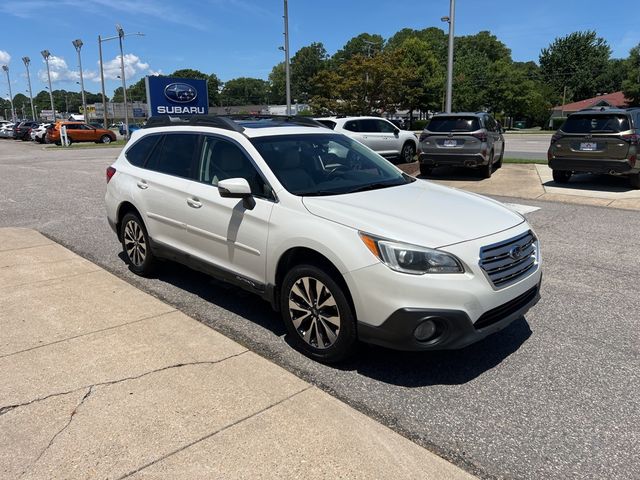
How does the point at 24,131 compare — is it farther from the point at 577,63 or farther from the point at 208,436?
the point at 577,63

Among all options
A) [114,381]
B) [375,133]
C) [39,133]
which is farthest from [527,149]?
[39,133]

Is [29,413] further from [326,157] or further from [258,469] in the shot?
[326,157]

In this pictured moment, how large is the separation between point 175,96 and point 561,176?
12946 millimetres

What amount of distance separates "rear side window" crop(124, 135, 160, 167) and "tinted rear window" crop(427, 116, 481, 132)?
8.95 meters

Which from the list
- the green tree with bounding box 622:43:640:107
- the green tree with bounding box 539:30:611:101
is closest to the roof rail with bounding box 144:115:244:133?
the green tree with bounding box 622:43:640:107

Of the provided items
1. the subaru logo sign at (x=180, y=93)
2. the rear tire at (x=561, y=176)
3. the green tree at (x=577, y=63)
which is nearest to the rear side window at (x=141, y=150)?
the rear tire at (x=561, y=176)

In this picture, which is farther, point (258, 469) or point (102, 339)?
point (102, 339)

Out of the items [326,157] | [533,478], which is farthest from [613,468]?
[326,157]

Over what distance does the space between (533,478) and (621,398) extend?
110 centimetres

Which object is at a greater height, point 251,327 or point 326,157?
point 326,157

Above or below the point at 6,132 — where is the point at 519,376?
below

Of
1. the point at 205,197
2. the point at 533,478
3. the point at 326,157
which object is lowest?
the point at 533,478

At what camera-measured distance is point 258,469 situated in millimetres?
2566

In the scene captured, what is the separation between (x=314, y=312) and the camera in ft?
11.9
